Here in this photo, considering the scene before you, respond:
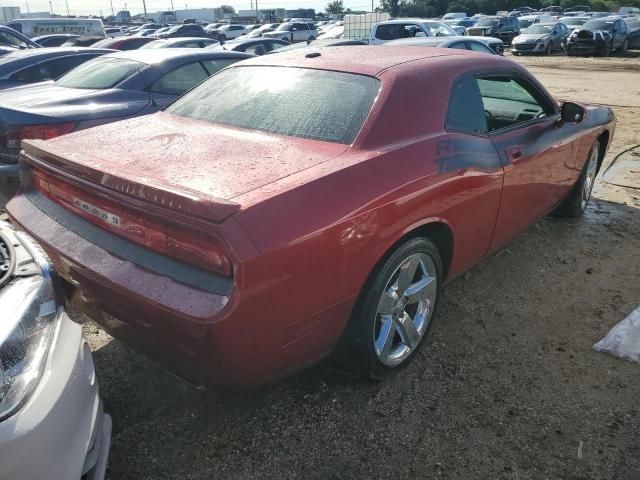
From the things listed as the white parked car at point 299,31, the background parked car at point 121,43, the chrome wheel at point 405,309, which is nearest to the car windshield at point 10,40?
the background parked car at point 121,43

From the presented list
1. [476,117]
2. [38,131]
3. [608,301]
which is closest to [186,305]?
[476,117]

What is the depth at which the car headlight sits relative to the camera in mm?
1519

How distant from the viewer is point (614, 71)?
17422 millimetres

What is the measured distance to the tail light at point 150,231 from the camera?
194 cm

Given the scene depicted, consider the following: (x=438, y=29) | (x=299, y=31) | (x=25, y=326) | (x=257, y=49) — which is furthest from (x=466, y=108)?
(x=299, y=31)

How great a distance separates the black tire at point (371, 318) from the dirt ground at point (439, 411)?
141 mm

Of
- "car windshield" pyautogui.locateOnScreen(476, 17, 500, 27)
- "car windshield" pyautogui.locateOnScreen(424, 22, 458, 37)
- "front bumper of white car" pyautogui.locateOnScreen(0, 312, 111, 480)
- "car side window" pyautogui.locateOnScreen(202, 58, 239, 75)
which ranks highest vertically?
"car side window" pyautogui.locateOnScreen(202, 58, 239, 75)

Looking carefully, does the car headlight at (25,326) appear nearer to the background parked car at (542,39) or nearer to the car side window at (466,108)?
the car side window at (466,108)

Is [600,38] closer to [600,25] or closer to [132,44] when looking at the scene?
[600,25]

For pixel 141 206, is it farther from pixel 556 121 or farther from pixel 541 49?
pixel 541 49

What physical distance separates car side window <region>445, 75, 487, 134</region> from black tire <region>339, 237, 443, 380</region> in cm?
72

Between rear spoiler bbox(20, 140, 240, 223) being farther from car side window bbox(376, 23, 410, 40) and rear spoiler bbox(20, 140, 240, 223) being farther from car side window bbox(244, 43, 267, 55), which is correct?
car side window bbox(376, 23, 410, 40)

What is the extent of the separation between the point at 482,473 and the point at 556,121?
2.68 metres

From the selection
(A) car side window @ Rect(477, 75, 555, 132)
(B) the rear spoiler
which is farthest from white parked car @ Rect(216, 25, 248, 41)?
(B) the rear spoiler
